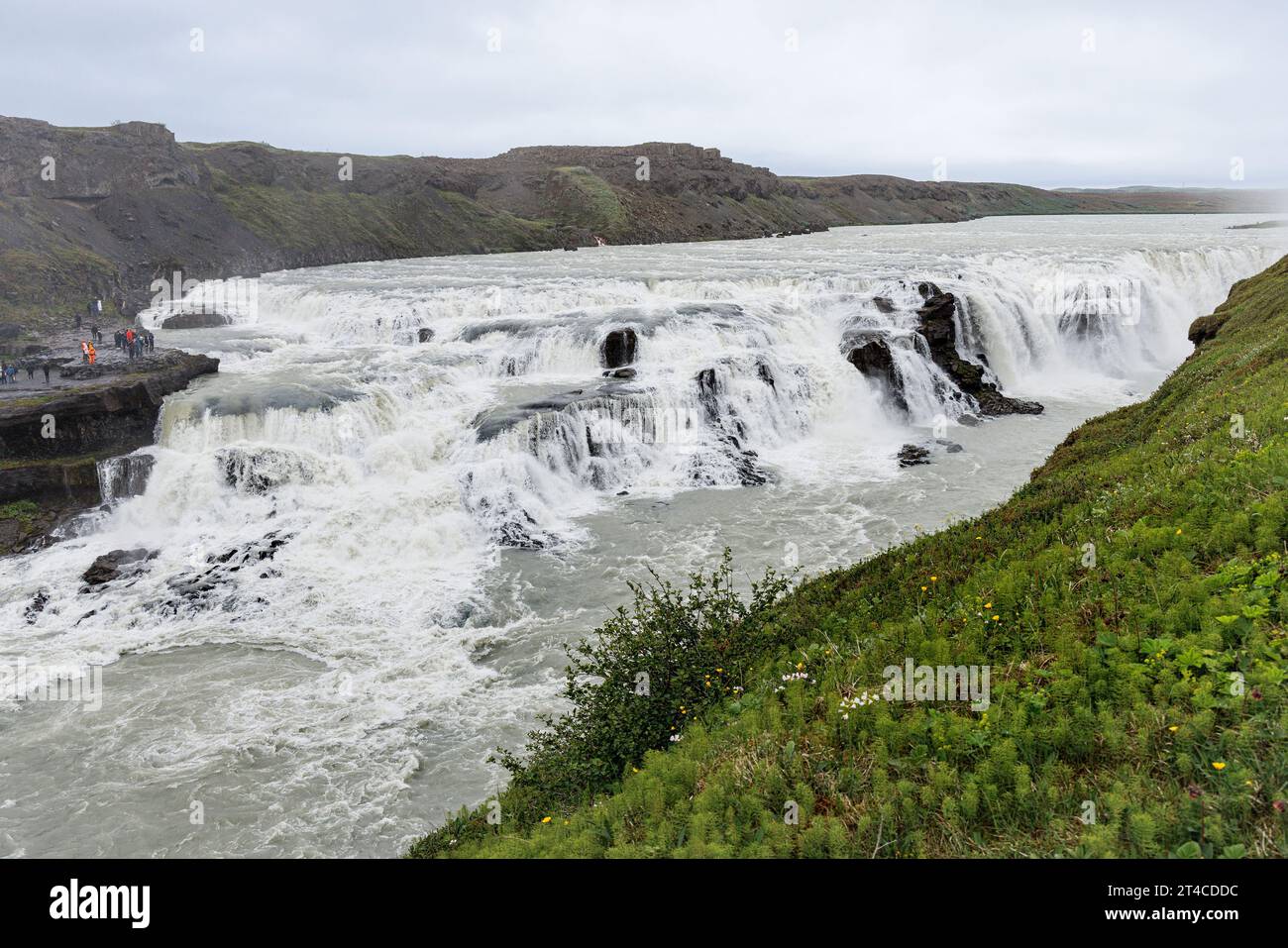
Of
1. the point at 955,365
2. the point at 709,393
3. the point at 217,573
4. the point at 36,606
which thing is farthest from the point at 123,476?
the point at 955,365

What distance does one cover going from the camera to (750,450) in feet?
93.3

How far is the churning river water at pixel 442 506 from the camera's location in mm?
12539

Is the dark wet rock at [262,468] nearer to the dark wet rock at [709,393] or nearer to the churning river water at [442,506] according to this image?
the churning river water at [442,506]

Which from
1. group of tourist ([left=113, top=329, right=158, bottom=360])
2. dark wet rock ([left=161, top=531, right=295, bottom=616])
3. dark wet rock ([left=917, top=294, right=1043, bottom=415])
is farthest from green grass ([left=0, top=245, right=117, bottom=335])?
dark wet rock ([left=917, top=294, right=1043, bottom=415])

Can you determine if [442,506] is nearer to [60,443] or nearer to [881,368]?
[60,443]

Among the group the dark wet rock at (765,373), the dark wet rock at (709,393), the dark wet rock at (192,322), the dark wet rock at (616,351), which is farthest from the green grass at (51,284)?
the dark wet rock at (765,373)

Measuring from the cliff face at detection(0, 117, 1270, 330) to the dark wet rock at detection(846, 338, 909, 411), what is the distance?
44729mm

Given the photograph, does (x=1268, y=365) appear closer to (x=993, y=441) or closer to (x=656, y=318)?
(x=993, y=441)

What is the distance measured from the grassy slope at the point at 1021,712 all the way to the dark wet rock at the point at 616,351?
78.7ft

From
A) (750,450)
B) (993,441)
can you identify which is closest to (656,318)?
(750,450)

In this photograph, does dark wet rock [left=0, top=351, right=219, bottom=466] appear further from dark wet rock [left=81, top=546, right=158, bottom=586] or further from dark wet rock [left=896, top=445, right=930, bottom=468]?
dark wet rock [left=896, top=445, right=930, bottom=468]

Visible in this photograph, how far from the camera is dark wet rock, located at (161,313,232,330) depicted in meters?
45.8

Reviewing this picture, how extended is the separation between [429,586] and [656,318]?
2116 cm

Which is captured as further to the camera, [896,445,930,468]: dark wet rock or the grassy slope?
[896,445,930,468]: dark wet rock
